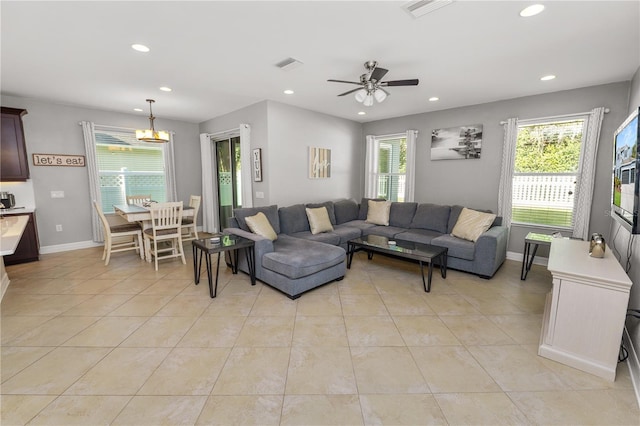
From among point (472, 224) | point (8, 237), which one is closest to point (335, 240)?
point (472, 224)

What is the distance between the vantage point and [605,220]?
3.68 metres

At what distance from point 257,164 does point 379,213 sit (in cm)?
236

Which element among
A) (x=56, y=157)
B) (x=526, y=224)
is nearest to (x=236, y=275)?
(x=56, y=157)

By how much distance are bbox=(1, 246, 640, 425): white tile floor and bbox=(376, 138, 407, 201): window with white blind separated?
9.99 feet

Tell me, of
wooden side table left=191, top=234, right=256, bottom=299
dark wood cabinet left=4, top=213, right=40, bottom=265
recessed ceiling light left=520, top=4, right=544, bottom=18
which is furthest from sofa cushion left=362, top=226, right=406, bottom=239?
dark wood cabinet left=4, top=213, right=40, bottom=265

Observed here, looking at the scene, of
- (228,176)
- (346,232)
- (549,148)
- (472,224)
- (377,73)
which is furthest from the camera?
(228,176)

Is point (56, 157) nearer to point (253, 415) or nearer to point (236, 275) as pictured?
point (236, 275)

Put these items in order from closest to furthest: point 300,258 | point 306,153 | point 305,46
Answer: point 305,46
point 300,258
point 306,153

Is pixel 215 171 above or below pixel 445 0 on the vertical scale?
below

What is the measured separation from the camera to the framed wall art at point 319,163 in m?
5.19

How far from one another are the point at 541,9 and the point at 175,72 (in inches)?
139

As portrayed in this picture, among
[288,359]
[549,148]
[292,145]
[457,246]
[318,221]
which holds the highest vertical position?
[292,145]

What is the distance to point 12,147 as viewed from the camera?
4109mm

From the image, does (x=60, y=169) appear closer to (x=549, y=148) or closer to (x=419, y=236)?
(x=419, y=236)
